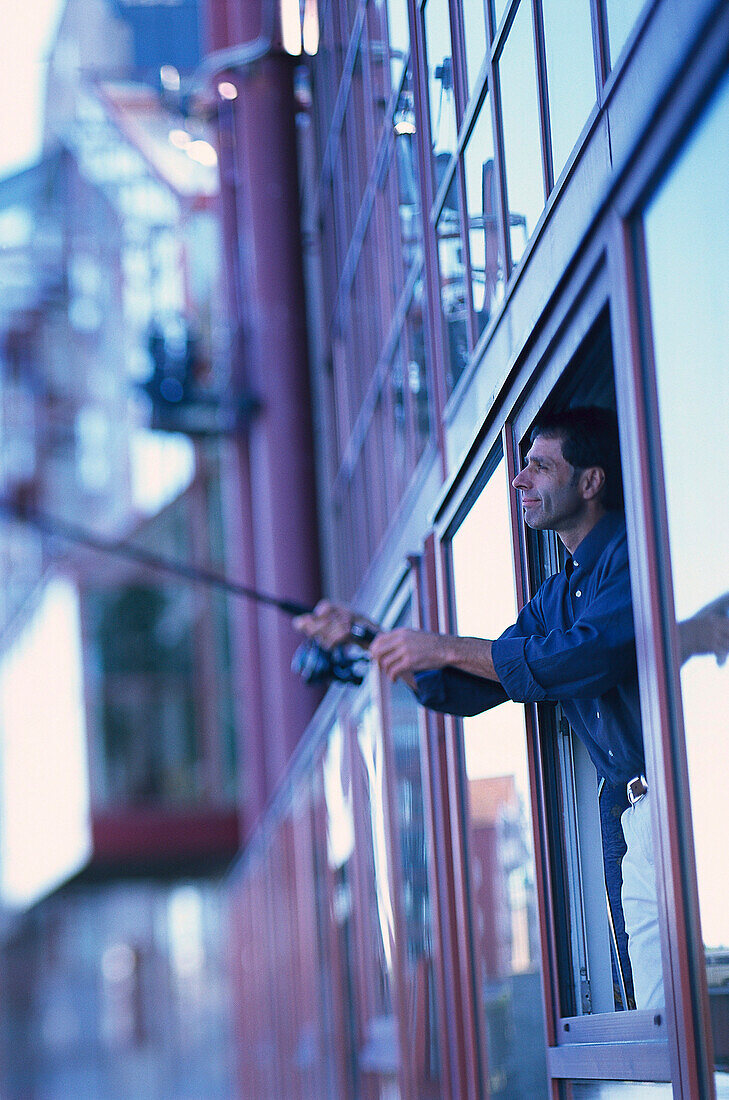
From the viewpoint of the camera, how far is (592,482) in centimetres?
355

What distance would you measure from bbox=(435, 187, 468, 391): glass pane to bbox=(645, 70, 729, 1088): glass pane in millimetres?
2252

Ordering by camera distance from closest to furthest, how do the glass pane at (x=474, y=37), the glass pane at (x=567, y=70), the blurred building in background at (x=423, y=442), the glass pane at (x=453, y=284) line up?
1. the blurred building in background at (x=423, y=442)
2. the glass pane at (x=567, y=70)
3. the glass pane at (x=474, y=37)
4. the glass pane at (x=453, y=284)

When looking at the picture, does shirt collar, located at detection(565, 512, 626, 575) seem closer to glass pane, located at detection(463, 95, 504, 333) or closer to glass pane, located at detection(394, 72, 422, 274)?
glass pane, located at detection(463, 95, 504, 333)

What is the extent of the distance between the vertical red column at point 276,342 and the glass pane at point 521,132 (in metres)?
9.43

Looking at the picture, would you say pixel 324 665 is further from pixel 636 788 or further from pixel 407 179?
pixel 636 788

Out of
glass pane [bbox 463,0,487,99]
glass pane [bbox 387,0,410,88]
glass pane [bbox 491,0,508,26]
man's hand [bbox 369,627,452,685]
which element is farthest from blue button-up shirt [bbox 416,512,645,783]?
glass pane [bbox 387,0,410,88]

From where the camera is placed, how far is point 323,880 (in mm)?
10023

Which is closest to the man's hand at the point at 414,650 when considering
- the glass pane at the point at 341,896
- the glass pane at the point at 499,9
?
the glass pane at the point at 499,9

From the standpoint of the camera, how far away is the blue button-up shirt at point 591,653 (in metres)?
3.39

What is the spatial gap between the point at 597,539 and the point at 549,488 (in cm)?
22

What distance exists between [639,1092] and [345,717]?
4.94 m

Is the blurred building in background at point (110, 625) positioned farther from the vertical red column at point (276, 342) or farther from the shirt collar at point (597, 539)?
the shirt collar at point (597, 539)

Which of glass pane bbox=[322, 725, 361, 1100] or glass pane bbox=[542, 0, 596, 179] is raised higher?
glass pane bbox=[542, 0, 596, 179]

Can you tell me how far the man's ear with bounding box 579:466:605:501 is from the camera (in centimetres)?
352
